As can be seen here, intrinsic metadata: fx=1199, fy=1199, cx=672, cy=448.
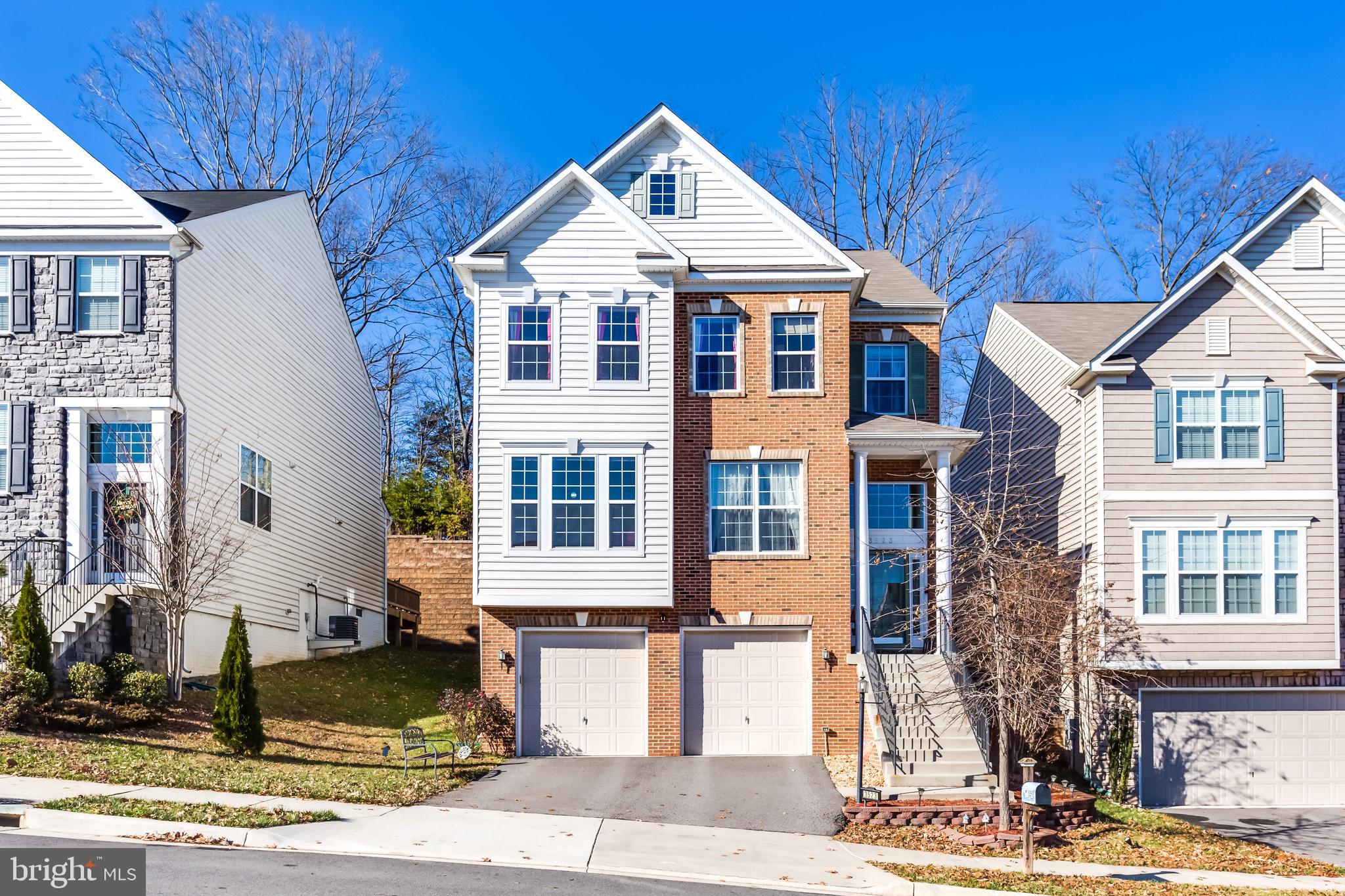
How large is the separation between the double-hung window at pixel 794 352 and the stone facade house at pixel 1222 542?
4.55 meters

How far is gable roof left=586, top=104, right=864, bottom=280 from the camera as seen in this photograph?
2106 centimetres

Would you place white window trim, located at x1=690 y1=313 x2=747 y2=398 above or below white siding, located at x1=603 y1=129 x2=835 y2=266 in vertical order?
below

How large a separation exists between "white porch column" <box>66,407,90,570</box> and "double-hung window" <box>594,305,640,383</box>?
8.77 metres

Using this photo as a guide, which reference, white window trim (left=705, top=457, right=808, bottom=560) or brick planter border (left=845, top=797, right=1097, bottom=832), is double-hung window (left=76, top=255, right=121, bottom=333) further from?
brick planter border (left=845, top=797, right=1097, bottom=832)

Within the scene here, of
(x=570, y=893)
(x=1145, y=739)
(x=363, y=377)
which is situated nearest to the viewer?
(x=570, y=893)

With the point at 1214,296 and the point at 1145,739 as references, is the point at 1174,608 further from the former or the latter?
the point at 1214,296

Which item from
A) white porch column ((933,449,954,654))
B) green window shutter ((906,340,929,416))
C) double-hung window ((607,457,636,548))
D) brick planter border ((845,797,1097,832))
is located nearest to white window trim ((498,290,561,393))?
double-hung window ((607,457,636,548))

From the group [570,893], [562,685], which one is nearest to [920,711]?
[562,685]

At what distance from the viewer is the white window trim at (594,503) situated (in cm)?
2003

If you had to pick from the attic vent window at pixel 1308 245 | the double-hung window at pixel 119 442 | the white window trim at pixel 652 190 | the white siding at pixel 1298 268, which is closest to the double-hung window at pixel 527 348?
the white window trim at pixel 652 190

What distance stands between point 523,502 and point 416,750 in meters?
4.37

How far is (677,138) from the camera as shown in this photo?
2173 cm

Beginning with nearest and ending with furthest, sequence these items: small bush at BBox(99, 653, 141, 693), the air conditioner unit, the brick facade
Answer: small bush at BBox(99, 653, 141, 693)
the air conditioner unit
the brick facade

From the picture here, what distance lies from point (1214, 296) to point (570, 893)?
1534 centimetres
